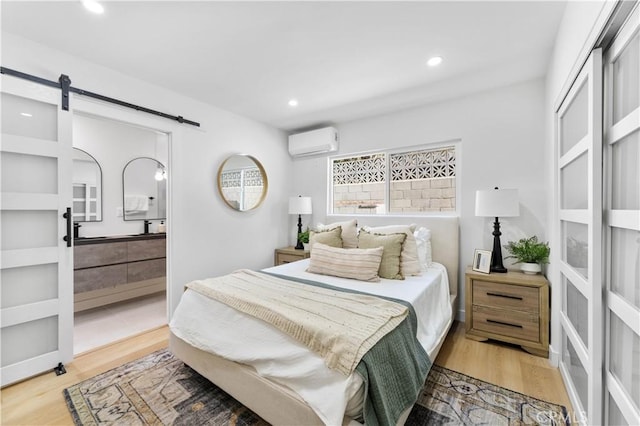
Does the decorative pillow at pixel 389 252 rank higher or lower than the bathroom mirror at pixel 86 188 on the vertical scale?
lower

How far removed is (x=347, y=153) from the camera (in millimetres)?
3832

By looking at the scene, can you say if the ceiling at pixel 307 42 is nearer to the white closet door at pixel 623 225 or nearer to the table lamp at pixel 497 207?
the white closet door at pixel 623 225

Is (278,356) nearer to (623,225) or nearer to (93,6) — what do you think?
(623,225)

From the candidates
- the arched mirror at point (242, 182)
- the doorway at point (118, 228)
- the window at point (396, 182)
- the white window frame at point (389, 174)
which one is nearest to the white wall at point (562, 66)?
the white window frame at point (389, 174)

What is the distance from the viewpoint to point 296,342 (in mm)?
1403

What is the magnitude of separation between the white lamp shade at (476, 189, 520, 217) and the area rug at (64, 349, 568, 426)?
1423mm

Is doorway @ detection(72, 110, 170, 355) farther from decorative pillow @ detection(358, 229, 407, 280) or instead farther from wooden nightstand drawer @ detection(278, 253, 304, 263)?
decorative pillow @ detection(358, 229, 407, 280)

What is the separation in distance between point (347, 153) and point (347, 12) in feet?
6.98

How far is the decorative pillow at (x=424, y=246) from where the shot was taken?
8.78 ft

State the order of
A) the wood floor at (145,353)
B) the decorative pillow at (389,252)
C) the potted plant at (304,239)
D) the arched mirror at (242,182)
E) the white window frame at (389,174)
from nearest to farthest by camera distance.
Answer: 1. the wood floor at (145,353)
2. the decorative pillow at (389,252)
3. the white window frame at (389,174)
4. the arched mirror at (242,182)
5. the potted plant at (304,239)

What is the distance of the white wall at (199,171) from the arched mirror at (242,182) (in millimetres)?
87

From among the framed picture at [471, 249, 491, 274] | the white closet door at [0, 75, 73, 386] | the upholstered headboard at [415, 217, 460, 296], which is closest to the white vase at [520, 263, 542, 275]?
the framed picture at [471, 249, 491, 274]

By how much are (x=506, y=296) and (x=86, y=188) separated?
16.5 ft

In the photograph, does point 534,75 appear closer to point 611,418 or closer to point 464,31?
point 464,31
